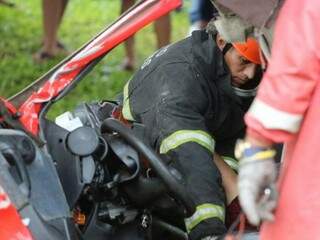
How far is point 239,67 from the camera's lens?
3.01m

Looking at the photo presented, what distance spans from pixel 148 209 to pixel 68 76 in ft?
1.92

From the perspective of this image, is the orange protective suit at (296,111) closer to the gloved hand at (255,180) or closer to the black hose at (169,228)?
the gloved hand at (255,180)

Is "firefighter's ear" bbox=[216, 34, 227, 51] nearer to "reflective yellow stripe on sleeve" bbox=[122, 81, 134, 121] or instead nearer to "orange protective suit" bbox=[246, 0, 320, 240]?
"reflective yellow stripe on sleeve" bbox=[122, 81, 134, 121]

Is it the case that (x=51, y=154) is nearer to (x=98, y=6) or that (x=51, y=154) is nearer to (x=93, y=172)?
(x=93, y=172)

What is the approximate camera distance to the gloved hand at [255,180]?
200 cm

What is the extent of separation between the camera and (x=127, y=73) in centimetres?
650

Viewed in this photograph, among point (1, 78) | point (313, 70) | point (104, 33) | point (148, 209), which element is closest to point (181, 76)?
point (104, 33)

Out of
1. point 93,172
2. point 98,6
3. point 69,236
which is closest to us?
point 69,236

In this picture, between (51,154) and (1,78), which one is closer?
(51,154)

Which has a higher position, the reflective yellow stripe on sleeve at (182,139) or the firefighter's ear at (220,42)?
the firefighter's ear at (220,42)

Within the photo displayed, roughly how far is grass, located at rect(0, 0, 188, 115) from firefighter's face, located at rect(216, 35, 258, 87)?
2.59 metres

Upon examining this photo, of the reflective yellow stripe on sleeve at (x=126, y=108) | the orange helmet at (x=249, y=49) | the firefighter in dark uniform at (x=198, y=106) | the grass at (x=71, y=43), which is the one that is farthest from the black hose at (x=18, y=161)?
the grass at (x=71, y=43)

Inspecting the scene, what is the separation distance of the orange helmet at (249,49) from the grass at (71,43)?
269 cm

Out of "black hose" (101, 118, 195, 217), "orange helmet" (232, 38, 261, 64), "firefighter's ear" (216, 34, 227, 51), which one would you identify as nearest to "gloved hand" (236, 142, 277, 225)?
"black hose" (101, 118, 195, 217)
